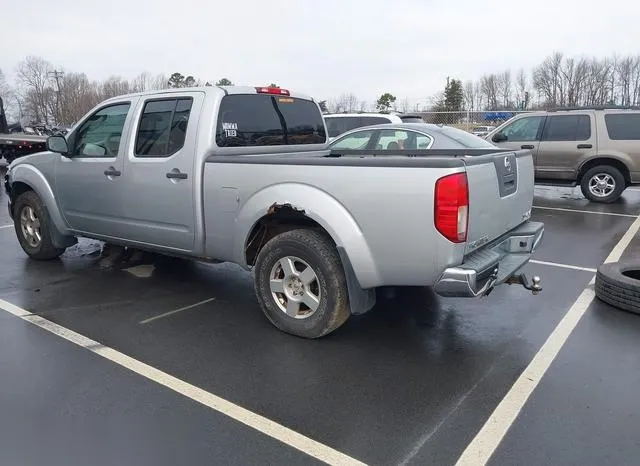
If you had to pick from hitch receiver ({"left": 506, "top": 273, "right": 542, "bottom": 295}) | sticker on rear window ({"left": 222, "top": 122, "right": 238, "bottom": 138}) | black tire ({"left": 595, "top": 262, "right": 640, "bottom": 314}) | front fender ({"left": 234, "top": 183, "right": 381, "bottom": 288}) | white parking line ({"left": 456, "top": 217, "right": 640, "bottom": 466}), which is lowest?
white parking line ({"left": 456, "top": 217, "right": 640, "bottom": 466})

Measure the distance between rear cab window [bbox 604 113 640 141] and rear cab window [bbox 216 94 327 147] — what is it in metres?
7.67

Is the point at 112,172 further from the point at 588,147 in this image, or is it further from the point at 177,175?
the point at 588,147

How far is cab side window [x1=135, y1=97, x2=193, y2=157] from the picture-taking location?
4.92 metres

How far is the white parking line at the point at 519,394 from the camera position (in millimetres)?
2793

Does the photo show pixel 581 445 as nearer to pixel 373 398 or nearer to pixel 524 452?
pixel 524 452

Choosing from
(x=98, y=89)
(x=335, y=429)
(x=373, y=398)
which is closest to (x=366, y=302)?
(x=373, y=398)

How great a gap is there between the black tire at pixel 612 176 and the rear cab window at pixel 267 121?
7.54 meters

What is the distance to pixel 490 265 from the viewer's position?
3768 millimetres

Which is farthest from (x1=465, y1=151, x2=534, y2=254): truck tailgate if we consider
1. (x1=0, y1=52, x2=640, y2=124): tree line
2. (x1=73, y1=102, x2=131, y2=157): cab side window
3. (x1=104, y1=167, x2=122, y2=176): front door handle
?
(x1=0, y1=52, x2=640, y2=124): tree line

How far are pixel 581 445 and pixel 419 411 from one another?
0.86m

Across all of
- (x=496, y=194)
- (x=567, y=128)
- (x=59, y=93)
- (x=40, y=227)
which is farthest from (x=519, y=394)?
(x=59, y=93)

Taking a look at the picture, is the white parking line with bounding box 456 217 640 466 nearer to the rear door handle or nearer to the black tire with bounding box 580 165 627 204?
the rear door handle

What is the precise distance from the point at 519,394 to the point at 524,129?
9705 mm

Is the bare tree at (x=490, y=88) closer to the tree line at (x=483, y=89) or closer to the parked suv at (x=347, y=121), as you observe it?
the tree line at (x=483, y=89)
